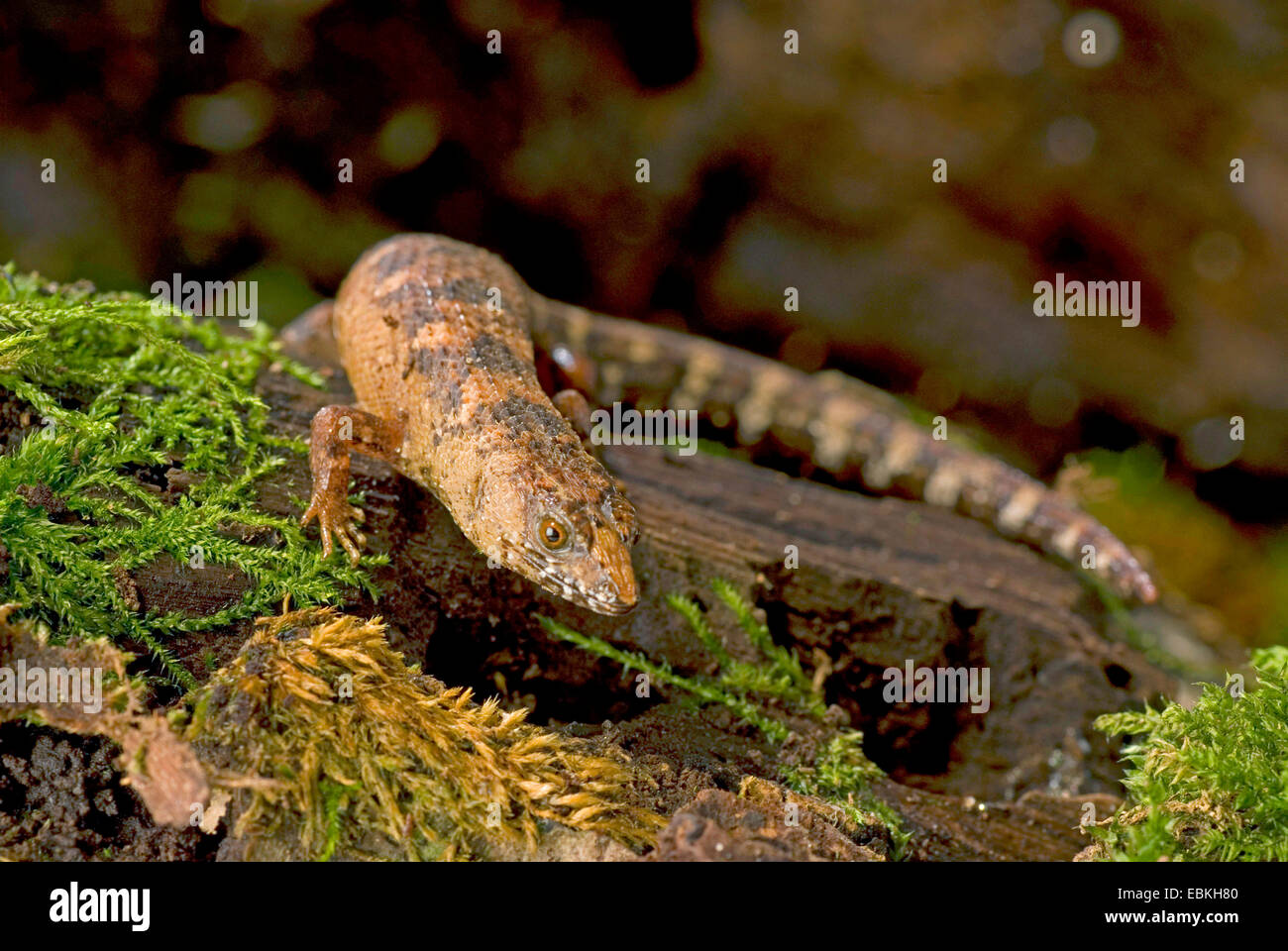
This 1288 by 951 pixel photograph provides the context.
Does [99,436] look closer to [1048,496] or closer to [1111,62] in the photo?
[1048,496]

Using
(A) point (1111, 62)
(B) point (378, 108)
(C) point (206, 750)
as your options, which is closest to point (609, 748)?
(C) point (206, 750)

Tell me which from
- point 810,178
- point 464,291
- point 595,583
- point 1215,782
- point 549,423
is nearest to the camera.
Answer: point 1215,782

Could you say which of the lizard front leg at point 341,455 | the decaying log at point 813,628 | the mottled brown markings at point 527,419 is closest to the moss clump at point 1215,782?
the decaying log at point 813,628

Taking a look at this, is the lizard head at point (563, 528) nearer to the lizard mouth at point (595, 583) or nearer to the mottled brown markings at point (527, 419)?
the lizard mouth at point (595, 583)

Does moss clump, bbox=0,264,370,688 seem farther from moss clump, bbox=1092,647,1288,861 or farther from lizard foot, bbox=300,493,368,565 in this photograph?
moss clump, bbox=1092,647,1288,861
